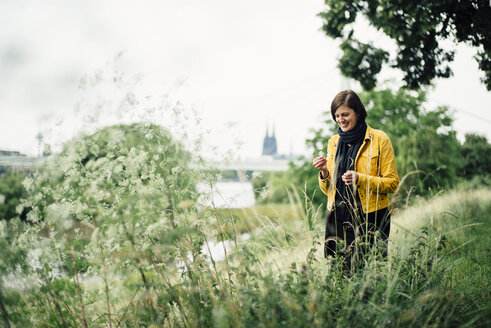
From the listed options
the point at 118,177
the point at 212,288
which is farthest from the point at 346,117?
the point at 118,177

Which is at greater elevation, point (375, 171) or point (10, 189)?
point (375, 171)

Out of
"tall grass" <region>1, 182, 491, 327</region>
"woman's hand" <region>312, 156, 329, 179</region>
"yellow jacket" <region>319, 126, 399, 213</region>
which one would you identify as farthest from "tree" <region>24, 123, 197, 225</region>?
"yellow jacket" <region>319, 126, 399, 213</region>

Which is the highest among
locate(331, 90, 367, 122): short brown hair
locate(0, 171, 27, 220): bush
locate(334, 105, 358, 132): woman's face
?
locate(331, 90, 367, 122): short brown hair

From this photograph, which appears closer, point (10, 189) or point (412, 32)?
point (412, 32)

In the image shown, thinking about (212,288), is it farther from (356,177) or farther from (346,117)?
(346,117)

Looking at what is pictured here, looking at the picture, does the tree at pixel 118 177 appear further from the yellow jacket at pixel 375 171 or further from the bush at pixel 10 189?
the bush at pixel 10 189

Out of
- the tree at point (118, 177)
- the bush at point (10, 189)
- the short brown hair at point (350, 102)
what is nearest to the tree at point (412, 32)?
the short brown hair at point (350, 102)

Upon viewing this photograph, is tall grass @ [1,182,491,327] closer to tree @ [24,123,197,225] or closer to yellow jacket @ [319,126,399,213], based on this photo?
tree @ [24,123,197,225]

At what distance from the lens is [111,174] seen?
7.04 ft

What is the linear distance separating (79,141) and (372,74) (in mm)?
5218

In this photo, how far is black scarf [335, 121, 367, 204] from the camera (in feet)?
8.38

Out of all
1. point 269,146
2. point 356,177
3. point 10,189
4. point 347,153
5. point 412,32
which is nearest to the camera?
point 356,177

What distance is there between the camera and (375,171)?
8.21 ft

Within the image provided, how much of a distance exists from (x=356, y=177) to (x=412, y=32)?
3.29 metres
